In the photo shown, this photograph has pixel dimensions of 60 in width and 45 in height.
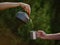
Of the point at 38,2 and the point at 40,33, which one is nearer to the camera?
the point at 40,33

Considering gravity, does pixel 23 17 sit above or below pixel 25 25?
above

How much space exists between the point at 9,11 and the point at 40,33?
2.47 m

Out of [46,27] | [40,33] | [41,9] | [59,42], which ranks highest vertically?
[40,33]

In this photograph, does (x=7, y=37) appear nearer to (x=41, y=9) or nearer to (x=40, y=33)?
(x=41, y=9)

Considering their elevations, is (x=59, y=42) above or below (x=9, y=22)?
below

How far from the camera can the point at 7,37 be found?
13.2 ft

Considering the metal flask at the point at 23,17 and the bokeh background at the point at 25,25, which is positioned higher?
the metal flask at the point at 23,17

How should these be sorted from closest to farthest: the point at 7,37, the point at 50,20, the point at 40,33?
1. the point at 40,33
2. the point at 7,37
3. the point at 50,20

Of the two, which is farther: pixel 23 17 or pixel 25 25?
pixel 25 25

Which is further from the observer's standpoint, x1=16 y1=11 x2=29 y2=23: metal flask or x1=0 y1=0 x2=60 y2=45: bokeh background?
x1=0 y1=0 x2=60 y2=45: bokeh background

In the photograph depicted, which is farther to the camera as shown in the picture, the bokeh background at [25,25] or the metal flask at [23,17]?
the bokeh background at [25,25]

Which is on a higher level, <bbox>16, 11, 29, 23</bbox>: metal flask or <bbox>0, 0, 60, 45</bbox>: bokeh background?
<bbox>16, 11, 29, 23</bbox>: metal flask

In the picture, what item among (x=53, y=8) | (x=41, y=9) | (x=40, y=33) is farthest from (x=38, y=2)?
(x=40, y=33)

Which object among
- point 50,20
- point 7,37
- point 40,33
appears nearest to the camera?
point 40,33
